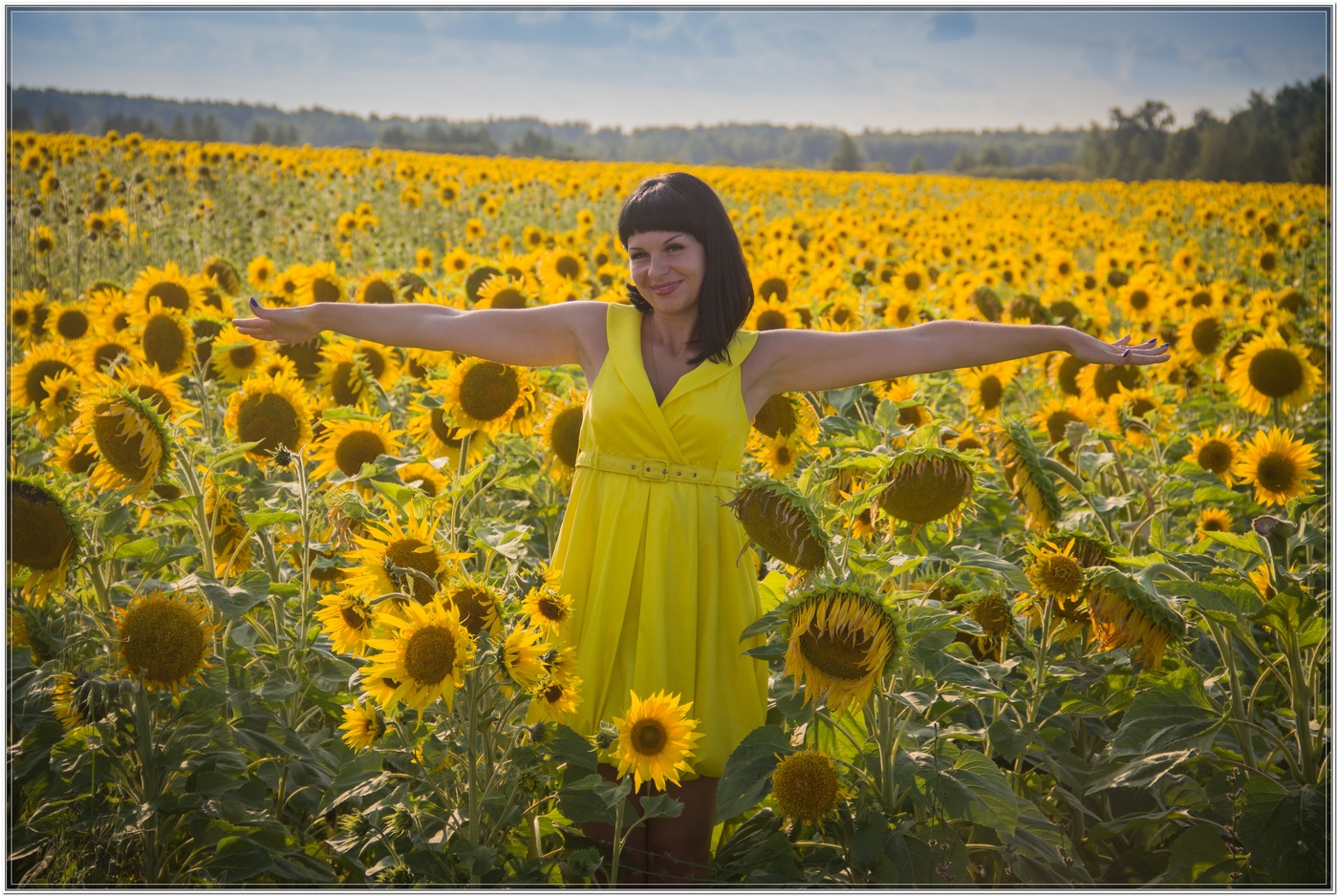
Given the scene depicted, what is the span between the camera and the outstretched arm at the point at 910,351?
8.64 feet

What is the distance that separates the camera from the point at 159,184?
12625 mm

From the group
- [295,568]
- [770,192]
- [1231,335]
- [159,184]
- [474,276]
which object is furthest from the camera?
[770,192]

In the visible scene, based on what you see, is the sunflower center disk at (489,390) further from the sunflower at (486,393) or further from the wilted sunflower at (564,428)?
the wilted sunflower at (564,428)

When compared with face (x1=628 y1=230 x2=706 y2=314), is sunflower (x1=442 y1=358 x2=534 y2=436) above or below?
below

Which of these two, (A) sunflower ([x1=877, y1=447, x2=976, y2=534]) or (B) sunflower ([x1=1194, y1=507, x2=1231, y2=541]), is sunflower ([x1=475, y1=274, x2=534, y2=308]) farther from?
(B) sunflower ([x1=1194, y1=507, x2=1231, y2=541])

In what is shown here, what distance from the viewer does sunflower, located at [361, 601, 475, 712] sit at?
1981mm

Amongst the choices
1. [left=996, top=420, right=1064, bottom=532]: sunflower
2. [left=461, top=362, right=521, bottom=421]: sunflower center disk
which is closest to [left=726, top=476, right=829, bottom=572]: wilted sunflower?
[left=996, top=420, right=1064, bottom=532]: sunflower

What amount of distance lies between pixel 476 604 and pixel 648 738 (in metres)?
0.45

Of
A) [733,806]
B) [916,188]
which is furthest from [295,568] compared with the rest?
[916,188]

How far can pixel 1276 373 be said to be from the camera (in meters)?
4.55

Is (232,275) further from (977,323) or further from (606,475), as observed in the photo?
(977,323)

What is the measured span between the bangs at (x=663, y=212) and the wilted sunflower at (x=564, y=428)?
0.66m

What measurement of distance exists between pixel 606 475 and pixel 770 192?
14535mm

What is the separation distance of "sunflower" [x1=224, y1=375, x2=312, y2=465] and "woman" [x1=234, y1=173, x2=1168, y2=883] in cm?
63
